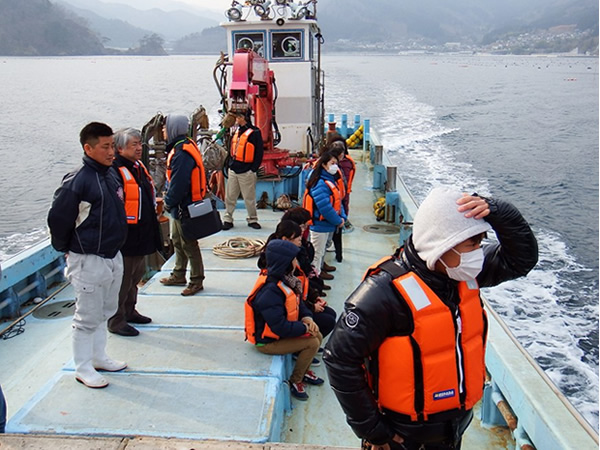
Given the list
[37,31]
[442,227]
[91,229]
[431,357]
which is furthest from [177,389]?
[37,31]

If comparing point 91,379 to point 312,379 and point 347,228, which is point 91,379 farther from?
point 347,228

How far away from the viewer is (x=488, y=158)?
20.3 metres

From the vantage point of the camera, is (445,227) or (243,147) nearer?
(445,227)

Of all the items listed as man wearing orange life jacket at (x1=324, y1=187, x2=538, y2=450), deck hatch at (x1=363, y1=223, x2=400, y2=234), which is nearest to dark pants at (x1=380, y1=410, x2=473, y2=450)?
man wearing orange life jacket at (x1=324, y1=187, x2=538, y2=450)

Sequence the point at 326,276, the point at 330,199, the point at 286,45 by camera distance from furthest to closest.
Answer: the point at 286,45 → the point at 326,276 → the point at 330,199

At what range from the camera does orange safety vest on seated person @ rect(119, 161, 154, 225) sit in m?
→ 3.94

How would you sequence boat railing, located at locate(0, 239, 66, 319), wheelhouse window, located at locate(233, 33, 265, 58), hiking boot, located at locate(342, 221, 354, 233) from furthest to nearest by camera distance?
wheelhouse window, located at locate(233, 33, 265, 58), hiking boot, located at locate(342, 221, 354, 233), boat railing, located at locate(0, 239, 66, 319)

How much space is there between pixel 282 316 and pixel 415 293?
194 cm

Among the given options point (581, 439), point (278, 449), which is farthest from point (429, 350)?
point (581, 439)

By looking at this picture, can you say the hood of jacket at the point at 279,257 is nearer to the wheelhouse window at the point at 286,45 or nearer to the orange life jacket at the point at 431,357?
the orange life jacket at the point at 431,357

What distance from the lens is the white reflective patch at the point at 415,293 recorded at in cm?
190

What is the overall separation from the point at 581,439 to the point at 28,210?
15704 millimetres

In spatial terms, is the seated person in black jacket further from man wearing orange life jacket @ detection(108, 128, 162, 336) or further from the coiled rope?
the coiled rope

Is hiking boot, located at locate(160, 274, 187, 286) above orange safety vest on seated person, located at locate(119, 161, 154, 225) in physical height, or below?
below
